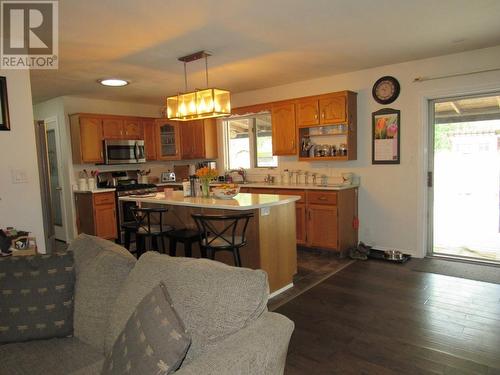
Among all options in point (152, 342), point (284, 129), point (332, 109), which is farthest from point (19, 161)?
point (332, 109)

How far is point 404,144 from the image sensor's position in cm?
453

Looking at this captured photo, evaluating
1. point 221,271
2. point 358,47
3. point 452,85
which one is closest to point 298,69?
point 358,47

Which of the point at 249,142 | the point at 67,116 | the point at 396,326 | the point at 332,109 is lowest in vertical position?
the point at 396,326

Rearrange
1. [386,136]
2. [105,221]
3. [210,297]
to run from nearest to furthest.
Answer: [210,297], [386,136], [105,221]

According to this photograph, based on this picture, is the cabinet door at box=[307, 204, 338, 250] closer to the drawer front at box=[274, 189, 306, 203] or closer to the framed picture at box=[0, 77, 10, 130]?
the drawer front at box=[274, 189, 306, 203]

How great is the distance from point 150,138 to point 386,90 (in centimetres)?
420

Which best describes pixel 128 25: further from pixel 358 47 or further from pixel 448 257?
pixel 448 257

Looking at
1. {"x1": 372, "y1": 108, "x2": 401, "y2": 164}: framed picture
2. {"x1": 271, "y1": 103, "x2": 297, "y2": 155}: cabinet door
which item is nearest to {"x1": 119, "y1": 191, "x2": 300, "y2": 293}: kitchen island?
{"x1": 372, "y1": 108, "x2": 401, "y2": 164}: framed picture

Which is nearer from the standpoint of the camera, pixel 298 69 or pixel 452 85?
pixel 452 85

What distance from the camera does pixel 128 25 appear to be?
114 inches

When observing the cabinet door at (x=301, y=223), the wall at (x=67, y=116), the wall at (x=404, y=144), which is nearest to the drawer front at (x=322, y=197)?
the cabinet door at (x=301, y=223)

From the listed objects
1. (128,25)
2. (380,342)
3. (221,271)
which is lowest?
(380,342)

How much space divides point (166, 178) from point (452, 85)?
496cm

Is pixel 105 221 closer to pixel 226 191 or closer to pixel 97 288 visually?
pixel 226 191
